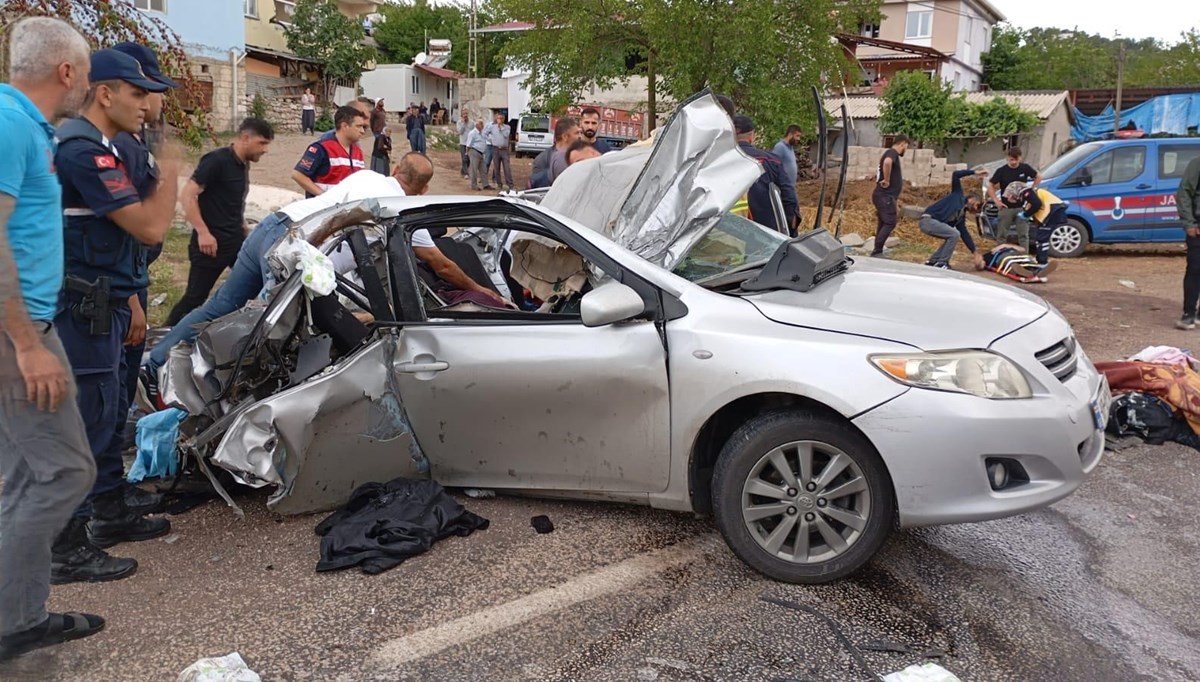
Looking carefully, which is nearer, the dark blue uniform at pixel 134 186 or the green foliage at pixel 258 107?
the dark blue uniform at pixel 134 186

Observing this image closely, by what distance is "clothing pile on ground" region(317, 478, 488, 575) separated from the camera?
3.65 metres

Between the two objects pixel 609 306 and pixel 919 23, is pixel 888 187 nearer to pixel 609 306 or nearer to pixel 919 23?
pixel 609 306

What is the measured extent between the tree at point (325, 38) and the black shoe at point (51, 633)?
1422 inches

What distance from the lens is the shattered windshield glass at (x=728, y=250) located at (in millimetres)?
4059

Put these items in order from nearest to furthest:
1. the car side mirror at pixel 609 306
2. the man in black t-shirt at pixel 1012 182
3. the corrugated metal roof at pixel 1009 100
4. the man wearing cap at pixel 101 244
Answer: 1. the man wearing cap at pixel 101 244
2. the car side mirror at pixel 609 306
3. the man in black t-shirt at pixel 1012 182
4. the corrugated metal roof at pixel 1009 100

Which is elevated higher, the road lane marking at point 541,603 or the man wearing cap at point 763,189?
the man wearing cap at point 763,189

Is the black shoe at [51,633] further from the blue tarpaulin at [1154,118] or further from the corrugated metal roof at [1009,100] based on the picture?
the blue tarpaulin at [1154,118]

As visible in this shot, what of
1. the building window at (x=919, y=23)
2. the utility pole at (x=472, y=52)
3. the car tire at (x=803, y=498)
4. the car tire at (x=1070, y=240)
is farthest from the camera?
the utility pole at (x=472, y=52)

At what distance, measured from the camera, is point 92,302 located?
3.29 m

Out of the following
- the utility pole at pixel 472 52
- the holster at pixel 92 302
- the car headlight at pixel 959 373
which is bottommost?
the car headlight at pixel 959 373

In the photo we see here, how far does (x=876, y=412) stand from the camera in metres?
3.22

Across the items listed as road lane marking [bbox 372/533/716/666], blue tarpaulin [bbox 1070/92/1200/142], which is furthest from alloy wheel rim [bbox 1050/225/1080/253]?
blue tarpaulin [bbox 1070/92/1200/142]

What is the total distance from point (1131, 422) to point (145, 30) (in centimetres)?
916

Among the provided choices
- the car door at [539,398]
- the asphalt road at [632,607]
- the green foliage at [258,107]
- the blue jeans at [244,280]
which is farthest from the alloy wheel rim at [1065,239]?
the green foliage at [258,107]
